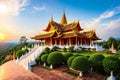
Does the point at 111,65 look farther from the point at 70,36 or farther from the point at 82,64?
the point at 70,36

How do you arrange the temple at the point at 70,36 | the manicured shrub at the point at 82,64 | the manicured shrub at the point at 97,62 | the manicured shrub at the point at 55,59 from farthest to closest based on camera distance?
the temple at the point at 70,36
the manicured shrub at the point at 55,59
the manicured shrub at the point at 97,62
the manicured shrub at the point at 82,64

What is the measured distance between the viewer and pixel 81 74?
1094 cm

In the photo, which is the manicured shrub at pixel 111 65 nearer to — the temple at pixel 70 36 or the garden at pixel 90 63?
the garden at pixel 90 63

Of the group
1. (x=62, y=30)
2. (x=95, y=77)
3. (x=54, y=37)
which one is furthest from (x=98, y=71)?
(x=62, y=30)

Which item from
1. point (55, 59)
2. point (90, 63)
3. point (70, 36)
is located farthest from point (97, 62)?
point (70, 36)

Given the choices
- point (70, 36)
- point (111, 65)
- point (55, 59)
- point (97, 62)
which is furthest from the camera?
point (70, 36)

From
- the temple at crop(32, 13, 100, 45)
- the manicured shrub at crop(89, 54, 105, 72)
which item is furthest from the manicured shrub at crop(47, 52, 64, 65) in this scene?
the temple at crop(32, 13, 100, 45)

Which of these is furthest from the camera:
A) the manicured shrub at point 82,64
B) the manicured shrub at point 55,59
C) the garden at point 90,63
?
the manicured shrub at point 55,59

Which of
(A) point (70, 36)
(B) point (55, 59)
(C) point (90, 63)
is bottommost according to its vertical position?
(C) point (90, 63)

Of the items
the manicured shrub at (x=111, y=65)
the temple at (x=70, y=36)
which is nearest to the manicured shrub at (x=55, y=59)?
the manicured shrub at (x=111, y=65)

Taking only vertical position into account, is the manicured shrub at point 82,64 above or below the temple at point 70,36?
below

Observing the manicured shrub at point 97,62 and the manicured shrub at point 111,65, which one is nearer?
the manicured shrub at point 111,65

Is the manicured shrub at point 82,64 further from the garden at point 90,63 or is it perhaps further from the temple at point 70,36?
the temple at point 70,36

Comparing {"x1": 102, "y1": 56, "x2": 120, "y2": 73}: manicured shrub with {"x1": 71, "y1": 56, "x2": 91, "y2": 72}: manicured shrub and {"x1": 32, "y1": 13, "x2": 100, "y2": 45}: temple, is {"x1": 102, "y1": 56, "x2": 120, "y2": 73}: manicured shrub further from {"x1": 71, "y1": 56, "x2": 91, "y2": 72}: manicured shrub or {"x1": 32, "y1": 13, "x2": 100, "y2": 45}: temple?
{"x1": 32, "y1": 13, "x2": 100, "y2": 45}: temple
